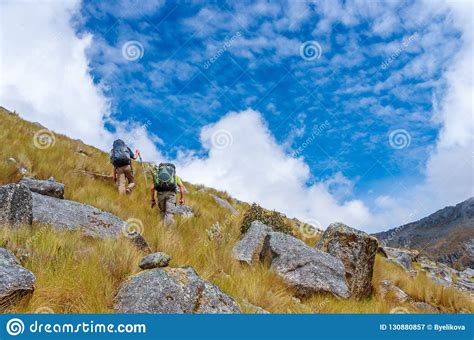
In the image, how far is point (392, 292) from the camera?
34.9 feet

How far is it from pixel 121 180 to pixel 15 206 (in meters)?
7.43

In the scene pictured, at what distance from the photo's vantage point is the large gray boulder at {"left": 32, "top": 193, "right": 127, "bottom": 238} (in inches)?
305

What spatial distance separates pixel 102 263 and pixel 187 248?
307 centimetres

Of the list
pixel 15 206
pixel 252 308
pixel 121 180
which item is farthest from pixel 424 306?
pixel 121 180

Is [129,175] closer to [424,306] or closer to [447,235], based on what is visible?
[424,306]

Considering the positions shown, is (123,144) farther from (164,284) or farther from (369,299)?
(164,284)

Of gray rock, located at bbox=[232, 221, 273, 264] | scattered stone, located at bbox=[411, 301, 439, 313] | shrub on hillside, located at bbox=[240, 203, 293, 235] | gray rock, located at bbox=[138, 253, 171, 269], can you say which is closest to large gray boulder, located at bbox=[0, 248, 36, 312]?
gray rock, located at bbox=[138, 253, 171, 269]

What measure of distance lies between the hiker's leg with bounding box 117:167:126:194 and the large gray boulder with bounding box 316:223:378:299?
688 cm

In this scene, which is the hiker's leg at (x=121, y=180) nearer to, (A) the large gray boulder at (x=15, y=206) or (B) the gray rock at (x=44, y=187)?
(B) the gray rock at (x=44, y=187)

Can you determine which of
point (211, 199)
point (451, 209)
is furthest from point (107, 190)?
point (451, 209)

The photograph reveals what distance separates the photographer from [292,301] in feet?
23.5

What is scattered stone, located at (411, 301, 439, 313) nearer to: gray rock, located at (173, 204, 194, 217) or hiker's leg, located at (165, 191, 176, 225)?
hiker's leg, located at (165, 191, 176, 225)

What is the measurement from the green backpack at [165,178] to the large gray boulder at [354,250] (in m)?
4.42
